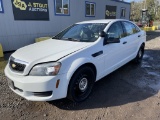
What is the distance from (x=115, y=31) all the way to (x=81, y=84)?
5.92ft

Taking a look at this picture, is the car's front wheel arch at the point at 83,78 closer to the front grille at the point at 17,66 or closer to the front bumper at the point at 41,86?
the front bumper at the point at 41,86

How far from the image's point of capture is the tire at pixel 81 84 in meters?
3.04

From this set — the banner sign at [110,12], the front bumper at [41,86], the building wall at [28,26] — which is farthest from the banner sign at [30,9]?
the banner sign at [110,12]

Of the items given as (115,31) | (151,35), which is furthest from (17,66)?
(151,35)

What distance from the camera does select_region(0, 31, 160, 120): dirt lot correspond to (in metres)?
3.00

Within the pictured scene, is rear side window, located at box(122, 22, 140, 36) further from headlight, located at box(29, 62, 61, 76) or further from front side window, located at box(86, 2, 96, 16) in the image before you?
front side window, located at box(86, 2, 96, 16)

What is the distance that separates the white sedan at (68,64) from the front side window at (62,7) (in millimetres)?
6424

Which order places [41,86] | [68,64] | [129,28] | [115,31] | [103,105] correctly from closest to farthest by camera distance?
1. [41,86]
2. [68,64]
3. [103,105]
4. [115,31]
5. [129,28]

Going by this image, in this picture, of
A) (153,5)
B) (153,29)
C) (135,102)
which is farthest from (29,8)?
(153,5)

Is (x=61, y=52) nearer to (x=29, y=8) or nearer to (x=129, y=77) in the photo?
(x=129, y=77)

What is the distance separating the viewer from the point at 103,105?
330 centimetres

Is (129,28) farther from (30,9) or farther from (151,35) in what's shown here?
(151,35)

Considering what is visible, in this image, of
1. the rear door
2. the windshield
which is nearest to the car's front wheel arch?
the rear door

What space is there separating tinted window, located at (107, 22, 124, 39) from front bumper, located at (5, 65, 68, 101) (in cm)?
176
